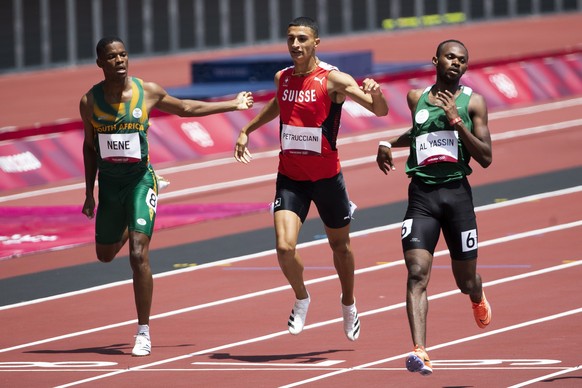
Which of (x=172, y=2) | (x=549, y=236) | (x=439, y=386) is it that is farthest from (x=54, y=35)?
(x=439, y=386)

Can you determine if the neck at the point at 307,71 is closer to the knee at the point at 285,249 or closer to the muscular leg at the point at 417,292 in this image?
the knee at the point at 285,249

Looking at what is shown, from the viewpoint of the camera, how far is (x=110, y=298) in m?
14.5

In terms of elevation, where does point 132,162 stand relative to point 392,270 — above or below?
above

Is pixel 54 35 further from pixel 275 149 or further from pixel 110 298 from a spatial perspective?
pixel 110 298

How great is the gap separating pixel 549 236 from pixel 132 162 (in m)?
6.33

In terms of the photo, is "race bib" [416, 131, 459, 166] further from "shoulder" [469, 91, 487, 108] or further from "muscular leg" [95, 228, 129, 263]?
"muscular leg" [95, 228, 129, 263]

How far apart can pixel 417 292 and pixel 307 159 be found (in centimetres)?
191

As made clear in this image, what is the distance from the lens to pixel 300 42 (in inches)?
463

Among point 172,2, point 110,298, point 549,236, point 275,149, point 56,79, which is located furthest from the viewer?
point 172,2

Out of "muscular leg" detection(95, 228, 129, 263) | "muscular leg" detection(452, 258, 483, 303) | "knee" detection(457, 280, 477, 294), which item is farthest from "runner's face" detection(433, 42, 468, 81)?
"muscular leg" detection(95, 228, 129, 263)

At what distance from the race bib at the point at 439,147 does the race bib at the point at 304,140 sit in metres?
1.38

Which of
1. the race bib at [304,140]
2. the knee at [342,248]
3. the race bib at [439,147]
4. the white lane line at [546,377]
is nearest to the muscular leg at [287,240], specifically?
the knee at [342,248]

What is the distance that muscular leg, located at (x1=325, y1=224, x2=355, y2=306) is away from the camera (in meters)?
12.0

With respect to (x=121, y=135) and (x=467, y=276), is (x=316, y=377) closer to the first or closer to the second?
(x=467, y=276)
